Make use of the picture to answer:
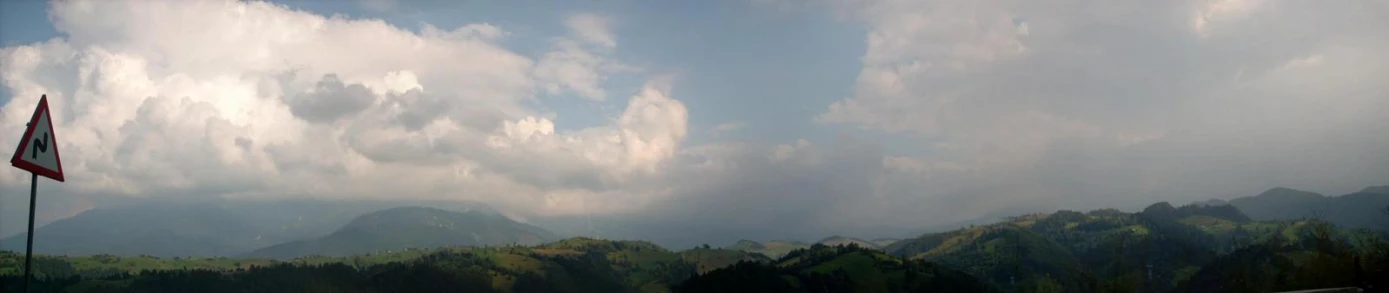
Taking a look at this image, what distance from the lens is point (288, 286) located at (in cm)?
19438

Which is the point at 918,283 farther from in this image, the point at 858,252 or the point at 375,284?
the point at 375,284

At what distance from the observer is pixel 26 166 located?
9977 mm

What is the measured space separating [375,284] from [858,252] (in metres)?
131

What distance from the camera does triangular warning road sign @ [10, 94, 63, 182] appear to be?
993 cm

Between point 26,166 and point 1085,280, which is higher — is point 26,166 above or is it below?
above

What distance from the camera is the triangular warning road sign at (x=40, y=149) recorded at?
9930 millimetres

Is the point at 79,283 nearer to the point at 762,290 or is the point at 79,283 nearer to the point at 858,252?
the point at 762,290

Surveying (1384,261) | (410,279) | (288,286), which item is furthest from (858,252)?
(1384,261)

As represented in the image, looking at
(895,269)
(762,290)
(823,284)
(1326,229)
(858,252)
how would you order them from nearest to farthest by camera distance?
(1326,229), (762,290), (823,284), (895,269), (858,252)

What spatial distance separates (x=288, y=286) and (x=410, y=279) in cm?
3223

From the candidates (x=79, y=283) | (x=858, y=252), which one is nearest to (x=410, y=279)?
(x=79, y=283)

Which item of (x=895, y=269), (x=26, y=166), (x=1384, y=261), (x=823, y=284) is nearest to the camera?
(x=26, y=166)

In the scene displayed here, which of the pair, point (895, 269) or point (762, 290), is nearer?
point (762, 290)

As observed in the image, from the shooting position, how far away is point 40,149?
34.0ft
